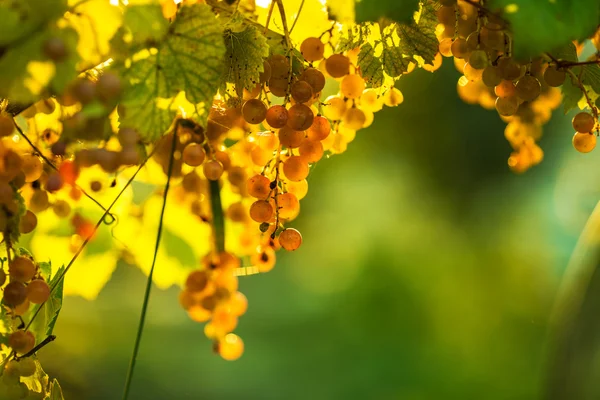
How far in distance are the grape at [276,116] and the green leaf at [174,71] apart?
48 millimetres

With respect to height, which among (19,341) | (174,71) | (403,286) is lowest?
(19,341)

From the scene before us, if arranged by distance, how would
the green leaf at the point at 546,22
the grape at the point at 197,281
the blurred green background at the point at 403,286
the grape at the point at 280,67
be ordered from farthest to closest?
the blurred green background at the point at 403,286, the grape at the point at 197,281, the grape at the point at 280,67, the green leaf at the point at 546,22

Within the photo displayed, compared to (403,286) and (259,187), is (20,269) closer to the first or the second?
(259,187)

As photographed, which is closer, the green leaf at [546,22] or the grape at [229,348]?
the green leaf at [546,22]

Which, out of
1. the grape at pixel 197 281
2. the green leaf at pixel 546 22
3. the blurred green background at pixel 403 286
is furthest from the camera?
the blurred green background at pixel 403 286

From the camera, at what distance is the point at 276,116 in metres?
0.41

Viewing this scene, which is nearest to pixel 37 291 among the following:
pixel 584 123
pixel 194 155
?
pixel 194 155

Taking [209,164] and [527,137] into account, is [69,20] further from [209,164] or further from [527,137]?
[527,137]

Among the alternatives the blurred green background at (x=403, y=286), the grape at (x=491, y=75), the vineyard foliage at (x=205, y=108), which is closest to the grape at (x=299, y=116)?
the vineyard foliage at (x=205, y=108)

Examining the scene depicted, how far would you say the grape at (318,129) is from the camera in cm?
45

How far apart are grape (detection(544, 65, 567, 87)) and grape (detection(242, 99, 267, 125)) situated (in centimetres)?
17

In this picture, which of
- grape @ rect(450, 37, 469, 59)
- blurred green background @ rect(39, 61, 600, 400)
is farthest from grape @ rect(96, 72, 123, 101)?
blurred green background @ rect(39, 61, 600, 400)

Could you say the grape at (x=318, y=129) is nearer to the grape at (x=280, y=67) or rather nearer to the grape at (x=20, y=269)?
the grape at (x=280, y=67)

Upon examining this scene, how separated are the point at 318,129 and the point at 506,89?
115 mm
